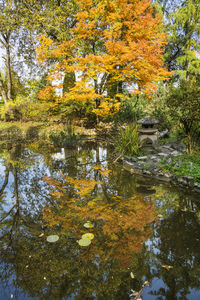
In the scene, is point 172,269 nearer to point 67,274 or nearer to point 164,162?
point 67,274

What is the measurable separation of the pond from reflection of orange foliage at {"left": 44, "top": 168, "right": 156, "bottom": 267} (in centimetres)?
1

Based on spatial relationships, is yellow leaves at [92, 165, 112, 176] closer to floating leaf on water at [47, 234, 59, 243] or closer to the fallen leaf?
the fallen leaf

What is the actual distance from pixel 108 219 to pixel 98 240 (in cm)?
44

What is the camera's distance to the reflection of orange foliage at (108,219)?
2033mm

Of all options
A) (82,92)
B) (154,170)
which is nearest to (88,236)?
(154,170)

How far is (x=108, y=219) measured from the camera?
2562 mm

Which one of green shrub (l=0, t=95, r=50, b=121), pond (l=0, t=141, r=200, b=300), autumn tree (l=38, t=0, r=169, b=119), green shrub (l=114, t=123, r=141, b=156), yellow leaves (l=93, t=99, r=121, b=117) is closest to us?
pond (l=0, t=141, r=200, b=300)

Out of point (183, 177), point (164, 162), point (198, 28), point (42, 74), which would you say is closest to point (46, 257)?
point (183, 177)

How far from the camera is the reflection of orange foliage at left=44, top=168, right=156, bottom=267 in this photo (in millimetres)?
2033

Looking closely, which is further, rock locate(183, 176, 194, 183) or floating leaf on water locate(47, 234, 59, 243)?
rock locate(183, 176, 194, 183)

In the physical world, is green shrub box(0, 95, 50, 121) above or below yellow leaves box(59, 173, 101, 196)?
above

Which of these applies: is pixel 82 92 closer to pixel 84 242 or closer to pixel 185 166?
pixel 185 166

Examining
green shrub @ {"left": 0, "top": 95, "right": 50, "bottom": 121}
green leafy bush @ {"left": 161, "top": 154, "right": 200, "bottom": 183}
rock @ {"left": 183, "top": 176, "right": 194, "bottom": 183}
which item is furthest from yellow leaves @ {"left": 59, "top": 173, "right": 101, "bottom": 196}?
green shrub @ {"left": 0, "top": 95, "right": 50, "bottom": 121}

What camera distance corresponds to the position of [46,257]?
75.6 inches
